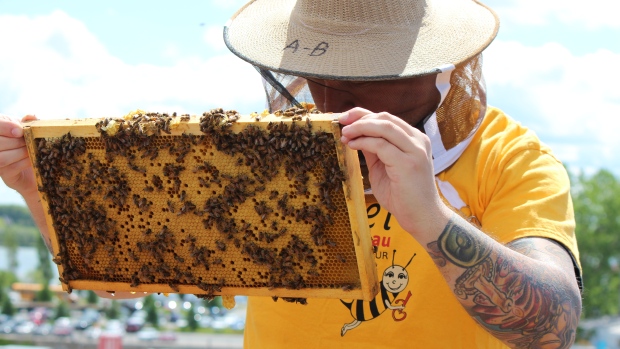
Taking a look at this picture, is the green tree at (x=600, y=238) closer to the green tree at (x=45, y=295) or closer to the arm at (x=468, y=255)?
the arm at (x=468, y=255)

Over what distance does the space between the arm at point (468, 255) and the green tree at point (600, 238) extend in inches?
2633

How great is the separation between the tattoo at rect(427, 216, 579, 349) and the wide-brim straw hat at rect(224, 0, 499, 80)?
89 centimetres

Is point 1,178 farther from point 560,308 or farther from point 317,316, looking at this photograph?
point 560,308

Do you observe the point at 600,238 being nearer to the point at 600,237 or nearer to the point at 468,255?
the point at 600,237

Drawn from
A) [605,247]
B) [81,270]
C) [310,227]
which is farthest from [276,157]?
[605,247]

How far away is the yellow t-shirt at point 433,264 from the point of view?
11.3ft

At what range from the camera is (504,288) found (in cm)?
303

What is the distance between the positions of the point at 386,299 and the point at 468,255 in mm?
797

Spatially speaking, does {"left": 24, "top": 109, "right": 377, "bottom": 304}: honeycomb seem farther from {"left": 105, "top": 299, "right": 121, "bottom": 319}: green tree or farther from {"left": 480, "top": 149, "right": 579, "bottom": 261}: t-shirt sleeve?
{"left": 105, "top": 299, "right": 121, "bottom": 319}: green tree

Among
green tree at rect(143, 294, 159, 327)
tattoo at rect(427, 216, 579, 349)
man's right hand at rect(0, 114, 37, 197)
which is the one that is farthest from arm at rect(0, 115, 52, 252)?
green tree at rect(143, 294, 159, 327)

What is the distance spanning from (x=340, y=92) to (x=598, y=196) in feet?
228

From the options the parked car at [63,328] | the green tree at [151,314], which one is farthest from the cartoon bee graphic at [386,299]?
the green tree at [151,314]

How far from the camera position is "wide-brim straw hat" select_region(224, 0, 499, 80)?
11.3 ft

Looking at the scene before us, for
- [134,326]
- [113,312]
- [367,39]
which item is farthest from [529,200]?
[113,312]
